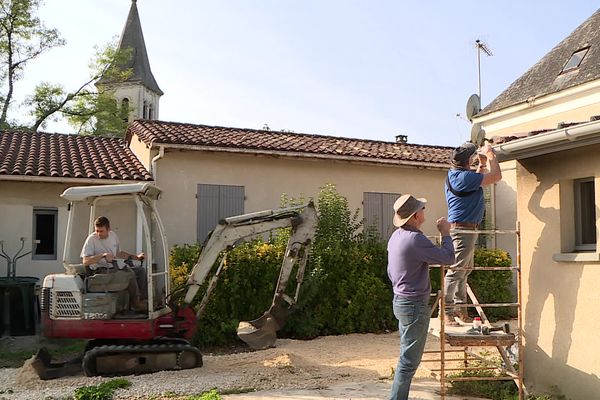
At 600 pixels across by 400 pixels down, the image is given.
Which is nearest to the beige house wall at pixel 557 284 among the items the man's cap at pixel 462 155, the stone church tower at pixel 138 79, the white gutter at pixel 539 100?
the man's cap at pixel 462 155

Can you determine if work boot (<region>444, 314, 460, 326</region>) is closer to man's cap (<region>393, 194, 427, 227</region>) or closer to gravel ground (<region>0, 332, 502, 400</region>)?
gravel ground (<region>0, 332, 502, 400</region>)

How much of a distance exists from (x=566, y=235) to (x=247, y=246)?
6753 millimetres

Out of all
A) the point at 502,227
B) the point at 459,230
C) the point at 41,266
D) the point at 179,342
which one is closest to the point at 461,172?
the point at 459,230

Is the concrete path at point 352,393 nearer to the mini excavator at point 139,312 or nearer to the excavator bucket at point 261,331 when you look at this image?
the excavator bucket at point 261,331

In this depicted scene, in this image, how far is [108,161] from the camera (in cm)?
1556

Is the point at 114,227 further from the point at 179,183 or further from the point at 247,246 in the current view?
the point at 247,246

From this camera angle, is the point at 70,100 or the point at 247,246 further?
the point at 70,100

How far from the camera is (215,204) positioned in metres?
15.1

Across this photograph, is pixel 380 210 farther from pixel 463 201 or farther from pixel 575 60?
pixel 463 201

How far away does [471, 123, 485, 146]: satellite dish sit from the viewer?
24.1ft

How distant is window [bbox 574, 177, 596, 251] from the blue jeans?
220 centimetres

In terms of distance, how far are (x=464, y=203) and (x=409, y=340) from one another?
178 cm

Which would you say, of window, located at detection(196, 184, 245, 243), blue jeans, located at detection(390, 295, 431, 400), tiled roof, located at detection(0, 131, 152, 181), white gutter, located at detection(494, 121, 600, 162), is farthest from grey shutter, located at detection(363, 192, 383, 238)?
blue jeans, located at detection(390, 295, 431, 400)

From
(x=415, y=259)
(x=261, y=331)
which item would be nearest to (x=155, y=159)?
Answer: (x=261, y=331)
